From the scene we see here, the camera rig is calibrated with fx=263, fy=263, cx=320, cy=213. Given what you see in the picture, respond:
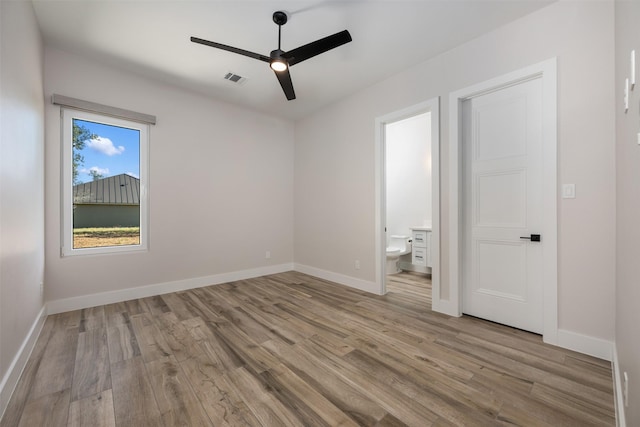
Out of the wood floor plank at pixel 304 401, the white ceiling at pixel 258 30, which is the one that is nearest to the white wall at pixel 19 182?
the white ceiling at pixel 258 30

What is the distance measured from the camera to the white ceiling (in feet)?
7.38

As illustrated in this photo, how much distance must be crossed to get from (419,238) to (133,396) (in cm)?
419

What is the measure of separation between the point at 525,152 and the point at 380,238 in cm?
179

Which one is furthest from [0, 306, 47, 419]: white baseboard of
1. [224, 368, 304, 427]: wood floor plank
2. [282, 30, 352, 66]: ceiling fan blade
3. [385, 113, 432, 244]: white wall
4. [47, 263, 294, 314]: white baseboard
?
[385, 113, 432, 244]: white wall

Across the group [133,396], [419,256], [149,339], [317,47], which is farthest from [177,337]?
[419,256]

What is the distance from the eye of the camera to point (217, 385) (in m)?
1.68

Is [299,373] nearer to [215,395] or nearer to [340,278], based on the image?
[215,395]

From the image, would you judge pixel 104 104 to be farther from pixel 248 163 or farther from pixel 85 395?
pixel 85 395

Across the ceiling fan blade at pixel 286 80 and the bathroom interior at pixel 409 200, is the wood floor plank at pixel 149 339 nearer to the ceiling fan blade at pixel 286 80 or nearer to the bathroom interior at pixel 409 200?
the ceiling fan blade at pixel 286 80

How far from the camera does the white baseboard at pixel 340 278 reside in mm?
Answer: 3602

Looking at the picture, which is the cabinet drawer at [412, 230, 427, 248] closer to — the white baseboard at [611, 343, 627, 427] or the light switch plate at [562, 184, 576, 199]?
the light switch plate at [562, 184, 576, 199]

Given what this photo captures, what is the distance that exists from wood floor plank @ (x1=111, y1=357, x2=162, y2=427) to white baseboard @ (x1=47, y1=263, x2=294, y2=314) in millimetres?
1625

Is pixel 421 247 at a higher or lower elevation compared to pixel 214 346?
higher

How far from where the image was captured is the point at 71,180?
9.73 ft
